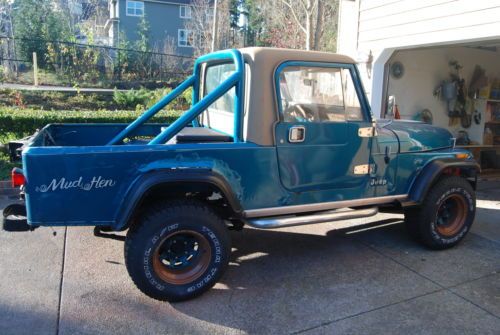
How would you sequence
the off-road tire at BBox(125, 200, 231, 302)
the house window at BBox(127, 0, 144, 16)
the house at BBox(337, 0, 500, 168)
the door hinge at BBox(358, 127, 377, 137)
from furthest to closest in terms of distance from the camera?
the house window at BBox(127, 0, 144, 16), the house at BBox(337, 0, 500, 168), the door hinge at BBox(358, 127, 377, 137), the off-road tire at BBox(125, 200, 231, 302)

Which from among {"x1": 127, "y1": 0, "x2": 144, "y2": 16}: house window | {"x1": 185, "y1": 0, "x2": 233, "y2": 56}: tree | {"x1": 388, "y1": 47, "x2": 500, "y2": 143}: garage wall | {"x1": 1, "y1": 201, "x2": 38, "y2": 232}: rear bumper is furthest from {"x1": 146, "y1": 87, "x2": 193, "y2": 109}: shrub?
{"x1": 127, "y1": 0, "x2": 144, "y2": 16}: house window

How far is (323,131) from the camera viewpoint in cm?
370

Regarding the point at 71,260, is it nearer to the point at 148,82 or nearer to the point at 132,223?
the point at 132,223

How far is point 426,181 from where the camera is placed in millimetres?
4195

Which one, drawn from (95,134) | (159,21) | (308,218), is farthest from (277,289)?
(159,21)

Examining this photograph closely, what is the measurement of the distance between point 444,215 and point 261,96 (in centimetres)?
252

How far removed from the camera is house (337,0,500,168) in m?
6.06

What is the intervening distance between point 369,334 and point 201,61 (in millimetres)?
3078

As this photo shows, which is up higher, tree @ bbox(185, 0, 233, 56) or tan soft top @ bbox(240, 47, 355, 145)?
tree @ bbox(185, 0, 233, 56)

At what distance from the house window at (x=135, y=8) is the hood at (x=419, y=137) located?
31.4 meters

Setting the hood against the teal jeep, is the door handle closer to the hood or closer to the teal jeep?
the teal jeep

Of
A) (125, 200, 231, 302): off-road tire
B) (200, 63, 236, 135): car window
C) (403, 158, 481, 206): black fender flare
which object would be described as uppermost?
(200, 63, 236, 135): car window

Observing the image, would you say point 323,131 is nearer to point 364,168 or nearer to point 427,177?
point 364,168

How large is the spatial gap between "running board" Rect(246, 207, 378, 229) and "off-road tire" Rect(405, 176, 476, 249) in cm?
→ 59
